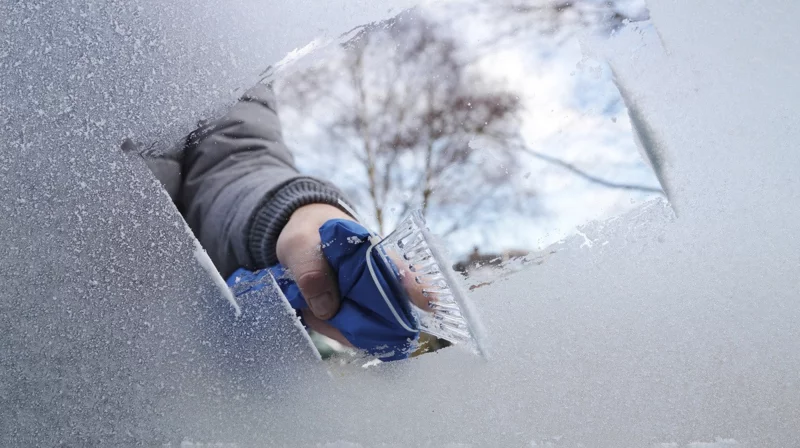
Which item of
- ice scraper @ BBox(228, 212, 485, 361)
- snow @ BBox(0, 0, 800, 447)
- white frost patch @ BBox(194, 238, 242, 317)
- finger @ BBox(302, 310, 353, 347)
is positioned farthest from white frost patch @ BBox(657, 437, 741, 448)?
white frost patch @ BBox(194, 238, 242, 317)

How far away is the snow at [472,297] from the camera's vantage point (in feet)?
1.75

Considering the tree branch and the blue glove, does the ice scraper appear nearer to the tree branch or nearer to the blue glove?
the blue glove

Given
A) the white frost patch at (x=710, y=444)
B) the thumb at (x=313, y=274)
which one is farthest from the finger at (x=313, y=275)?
the white frost patch at (x=710, y=444)

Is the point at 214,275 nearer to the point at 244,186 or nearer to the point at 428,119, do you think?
the point at 244,186

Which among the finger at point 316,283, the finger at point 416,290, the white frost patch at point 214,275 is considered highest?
the white frost patch at point 214,275

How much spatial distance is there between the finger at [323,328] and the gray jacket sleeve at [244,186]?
0.07 m

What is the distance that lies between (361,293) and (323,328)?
55mm

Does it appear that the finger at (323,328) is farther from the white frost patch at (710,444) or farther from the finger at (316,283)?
the white frost patch at (710,444)

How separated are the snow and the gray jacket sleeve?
0.10ft

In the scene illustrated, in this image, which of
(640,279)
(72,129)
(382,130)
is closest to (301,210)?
(382,130)

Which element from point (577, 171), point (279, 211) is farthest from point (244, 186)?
point (577, 171)

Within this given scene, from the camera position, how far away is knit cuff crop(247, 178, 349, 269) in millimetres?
582

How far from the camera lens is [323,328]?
1.89 feet

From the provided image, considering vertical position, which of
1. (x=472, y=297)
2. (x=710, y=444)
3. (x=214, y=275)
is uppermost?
(x=214, y=275)
